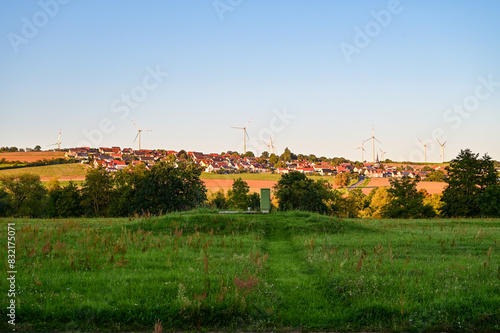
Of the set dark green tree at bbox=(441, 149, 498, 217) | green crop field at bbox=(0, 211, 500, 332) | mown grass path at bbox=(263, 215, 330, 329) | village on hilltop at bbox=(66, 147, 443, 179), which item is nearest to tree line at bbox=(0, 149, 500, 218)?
dark green tree at bbox=(441, 149, 498, 217)

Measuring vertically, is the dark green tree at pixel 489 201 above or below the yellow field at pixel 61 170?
below

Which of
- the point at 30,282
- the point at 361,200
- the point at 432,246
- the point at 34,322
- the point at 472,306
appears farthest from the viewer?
the point at 361,200

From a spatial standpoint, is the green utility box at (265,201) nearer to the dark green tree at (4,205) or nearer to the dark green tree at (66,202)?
the dark green tree at (66,202)

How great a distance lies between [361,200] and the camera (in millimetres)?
96750

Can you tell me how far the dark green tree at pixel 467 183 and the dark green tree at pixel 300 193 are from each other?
57.3 feet

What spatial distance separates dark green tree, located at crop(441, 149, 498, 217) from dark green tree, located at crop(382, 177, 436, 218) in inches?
230

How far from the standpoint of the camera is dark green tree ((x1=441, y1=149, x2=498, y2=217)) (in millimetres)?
48062

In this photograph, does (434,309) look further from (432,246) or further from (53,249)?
(53,249)

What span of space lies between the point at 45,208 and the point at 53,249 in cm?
6421

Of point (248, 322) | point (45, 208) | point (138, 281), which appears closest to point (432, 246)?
point (248, 322)

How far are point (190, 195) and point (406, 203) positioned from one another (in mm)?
33896

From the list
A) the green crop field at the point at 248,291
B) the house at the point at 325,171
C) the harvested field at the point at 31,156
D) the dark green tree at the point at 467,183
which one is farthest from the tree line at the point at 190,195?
the house at the point at 325,171

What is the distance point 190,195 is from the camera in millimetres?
60281

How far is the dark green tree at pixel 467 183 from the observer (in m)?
48.1
